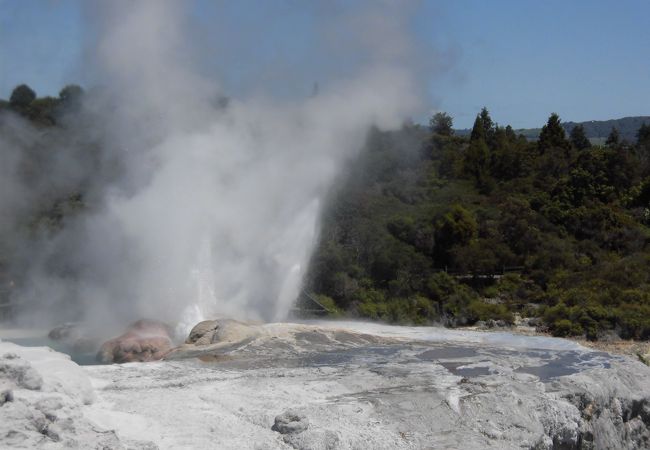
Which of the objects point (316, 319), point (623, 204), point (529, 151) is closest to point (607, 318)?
point (316, 319)

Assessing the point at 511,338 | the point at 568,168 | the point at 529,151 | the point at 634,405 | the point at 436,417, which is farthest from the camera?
the point at 529,151

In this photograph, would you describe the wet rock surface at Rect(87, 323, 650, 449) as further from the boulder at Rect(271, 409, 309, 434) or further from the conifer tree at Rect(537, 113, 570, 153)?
the conifer tree at Rect(537, 113, 570, 153)

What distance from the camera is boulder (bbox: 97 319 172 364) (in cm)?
1291

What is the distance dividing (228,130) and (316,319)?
4.68 meters

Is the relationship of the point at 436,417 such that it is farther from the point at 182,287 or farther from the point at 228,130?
the point at 228,130

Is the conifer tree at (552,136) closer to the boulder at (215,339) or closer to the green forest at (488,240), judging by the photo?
the green forest at (488,240)

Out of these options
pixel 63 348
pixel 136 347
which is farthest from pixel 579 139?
pixel 136 347

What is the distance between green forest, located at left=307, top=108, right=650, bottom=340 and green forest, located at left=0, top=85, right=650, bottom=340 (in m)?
0.04

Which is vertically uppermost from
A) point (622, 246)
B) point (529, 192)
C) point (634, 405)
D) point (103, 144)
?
point (103, 144)

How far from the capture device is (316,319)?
18438mm

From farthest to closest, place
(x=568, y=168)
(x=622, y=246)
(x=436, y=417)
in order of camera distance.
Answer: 1. (x=568, y=168)
2. (x=622, y=246)
3. (x=436, y=417)

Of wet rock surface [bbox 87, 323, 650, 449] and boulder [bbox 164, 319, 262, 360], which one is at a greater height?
boulder [bbox 164, 319, 262, 360]

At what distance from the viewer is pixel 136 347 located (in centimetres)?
1305

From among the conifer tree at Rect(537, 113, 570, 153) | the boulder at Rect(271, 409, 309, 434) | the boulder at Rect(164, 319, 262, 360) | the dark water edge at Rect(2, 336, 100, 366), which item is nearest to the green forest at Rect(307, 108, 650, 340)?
the conifer tree at Rect(537, 113, 570, 153)
